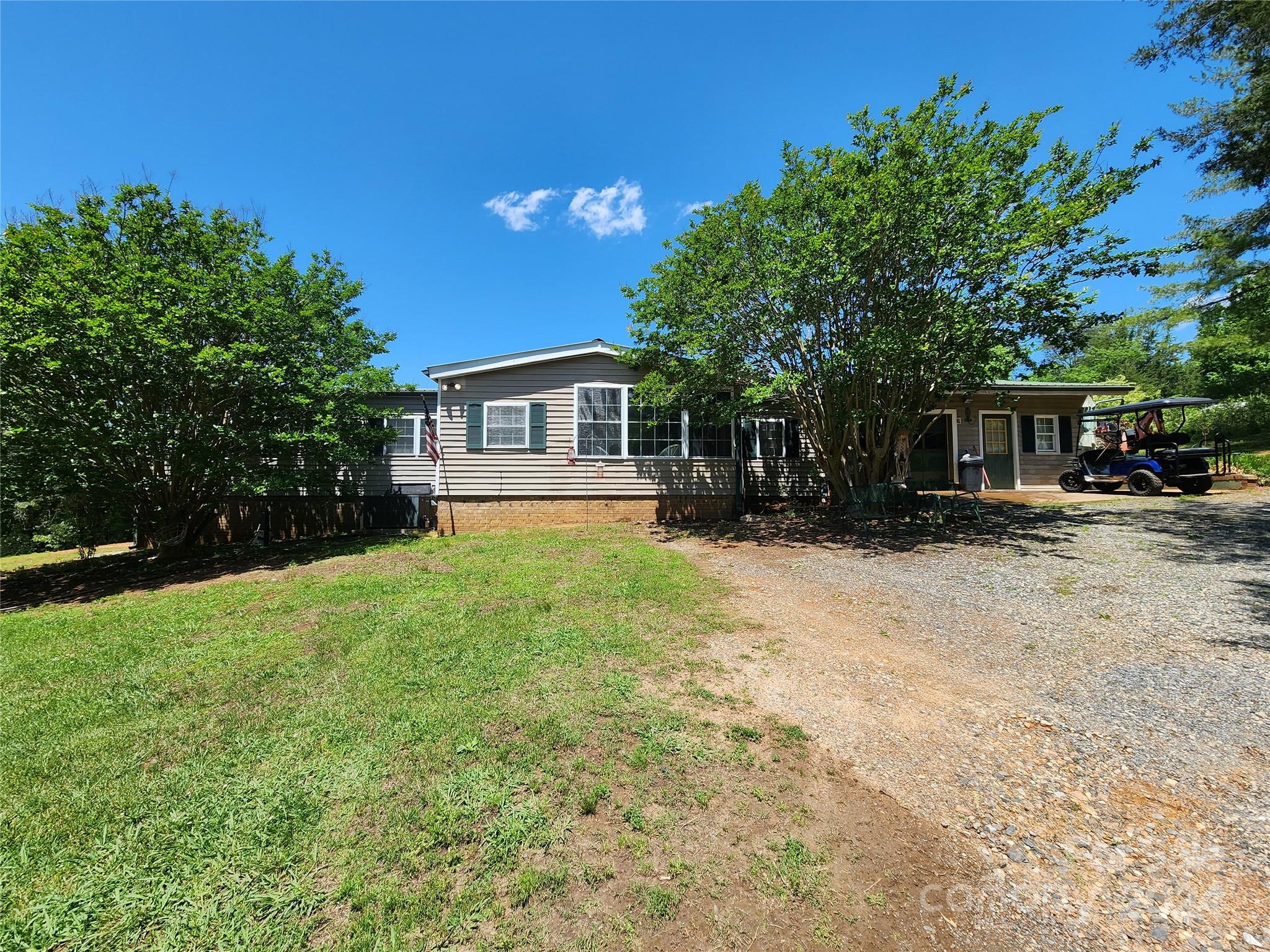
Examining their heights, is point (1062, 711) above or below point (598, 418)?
below

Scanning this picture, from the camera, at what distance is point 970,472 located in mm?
12820

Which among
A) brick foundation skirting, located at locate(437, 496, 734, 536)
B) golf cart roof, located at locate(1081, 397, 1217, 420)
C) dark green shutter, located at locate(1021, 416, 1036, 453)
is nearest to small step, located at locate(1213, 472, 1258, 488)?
golf cart roof, located at locate(1081, 397, 1217, 420)

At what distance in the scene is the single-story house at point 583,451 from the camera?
11711 millimetres

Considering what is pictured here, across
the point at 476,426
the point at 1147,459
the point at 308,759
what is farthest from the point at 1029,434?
the point at 308,759

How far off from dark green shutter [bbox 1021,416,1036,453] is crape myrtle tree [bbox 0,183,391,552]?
1893 centimetres

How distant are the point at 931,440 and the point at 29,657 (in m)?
19.5

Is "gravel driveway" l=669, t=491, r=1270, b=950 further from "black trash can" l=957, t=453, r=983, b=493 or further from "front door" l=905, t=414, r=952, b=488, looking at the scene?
"front door" l=905, t=414, r=952, b=488

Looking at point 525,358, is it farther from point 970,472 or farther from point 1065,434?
point 1065,434

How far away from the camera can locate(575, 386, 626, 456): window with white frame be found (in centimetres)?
1198

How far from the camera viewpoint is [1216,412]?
2453cm

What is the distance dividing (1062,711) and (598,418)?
1005cm

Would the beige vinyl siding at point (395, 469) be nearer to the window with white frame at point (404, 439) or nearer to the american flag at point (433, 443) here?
the window with white frame at point (404, 439)

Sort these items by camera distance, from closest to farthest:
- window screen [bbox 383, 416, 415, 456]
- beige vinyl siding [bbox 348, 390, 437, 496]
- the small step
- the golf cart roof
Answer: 1. the golf cart roof
2. the small step
3. beige vinyl siding [bbox 348, 390, 437, 496]
4. window screen [bbox 383, 416, 415, 456]

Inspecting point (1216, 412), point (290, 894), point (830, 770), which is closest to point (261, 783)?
point (290, 894)
